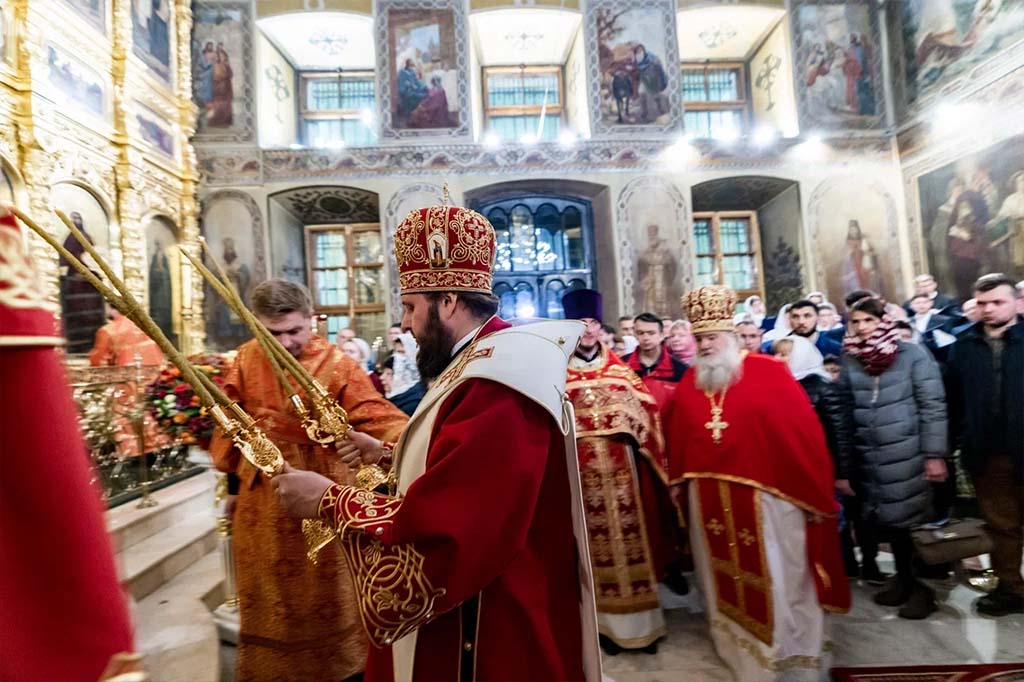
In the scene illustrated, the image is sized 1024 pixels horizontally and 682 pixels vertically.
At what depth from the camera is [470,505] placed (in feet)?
3.66

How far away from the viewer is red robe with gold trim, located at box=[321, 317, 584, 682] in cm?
112

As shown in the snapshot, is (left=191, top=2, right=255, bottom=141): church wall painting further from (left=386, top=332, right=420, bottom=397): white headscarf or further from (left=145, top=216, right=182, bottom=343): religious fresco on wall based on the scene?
(left=386, top=332, right=420, bottom=397): white headscarf

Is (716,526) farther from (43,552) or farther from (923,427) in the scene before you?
(43,552)

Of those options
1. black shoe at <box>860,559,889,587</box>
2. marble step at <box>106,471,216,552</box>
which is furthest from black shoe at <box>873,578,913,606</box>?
marble step at <box>106,471,216,552</box>

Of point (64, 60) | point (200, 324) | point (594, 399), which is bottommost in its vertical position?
point (594, 399)

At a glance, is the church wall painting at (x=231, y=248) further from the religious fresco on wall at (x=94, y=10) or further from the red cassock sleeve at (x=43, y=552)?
the red cassock sleeve at (x=43, y=552)

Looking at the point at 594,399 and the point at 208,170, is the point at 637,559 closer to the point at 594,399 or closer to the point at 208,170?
the point at 594,399

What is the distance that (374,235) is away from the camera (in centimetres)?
1234

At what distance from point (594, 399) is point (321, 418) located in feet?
6.10

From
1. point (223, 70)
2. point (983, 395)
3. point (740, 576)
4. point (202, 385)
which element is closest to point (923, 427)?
point (983, 395)

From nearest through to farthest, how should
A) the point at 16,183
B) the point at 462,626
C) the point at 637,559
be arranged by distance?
the point at 462,626 < the point at 637,559 < the point at 16,183

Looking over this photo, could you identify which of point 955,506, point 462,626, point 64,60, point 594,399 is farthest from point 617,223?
point 462,626

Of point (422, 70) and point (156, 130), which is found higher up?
point (422, 70)

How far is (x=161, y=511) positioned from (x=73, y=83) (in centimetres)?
610
